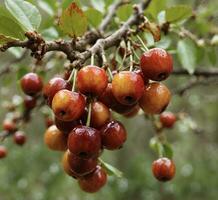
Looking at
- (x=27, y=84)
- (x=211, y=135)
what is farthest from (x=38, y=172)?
(x=27, y=84)

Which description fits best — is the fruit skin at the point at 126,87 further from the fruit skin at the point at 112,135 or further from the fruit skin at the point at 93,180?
the fruit skin at the point at 93,180

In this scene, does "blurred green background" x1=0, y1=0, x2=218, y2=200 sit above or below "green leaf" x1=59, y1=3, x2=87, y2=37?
below

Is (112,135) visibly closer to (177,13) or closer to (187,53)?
(177,13)

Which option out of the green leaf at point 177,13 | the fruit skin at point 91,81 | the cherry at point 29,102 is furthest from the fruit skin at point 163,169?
the cherry at point 29,102

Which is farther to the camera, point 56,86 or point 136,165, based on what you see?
point 136,165

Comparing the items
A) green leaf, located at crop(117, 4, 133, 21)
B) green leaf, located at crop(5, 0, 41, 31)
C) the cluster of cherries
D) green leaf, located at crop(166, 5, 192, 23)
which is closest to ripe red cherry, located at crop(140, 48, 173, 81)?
the cluster of cherries

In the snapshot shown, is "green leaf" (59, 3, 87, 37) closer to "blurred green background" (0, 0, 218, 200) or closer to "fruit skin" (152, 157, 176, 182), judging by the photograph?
A: "fruit skin" (152, 157, 176, 182)

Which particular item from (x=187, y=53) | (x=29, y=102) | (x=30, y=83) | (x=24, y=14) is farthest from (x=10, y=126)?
(x=24, y=14)
